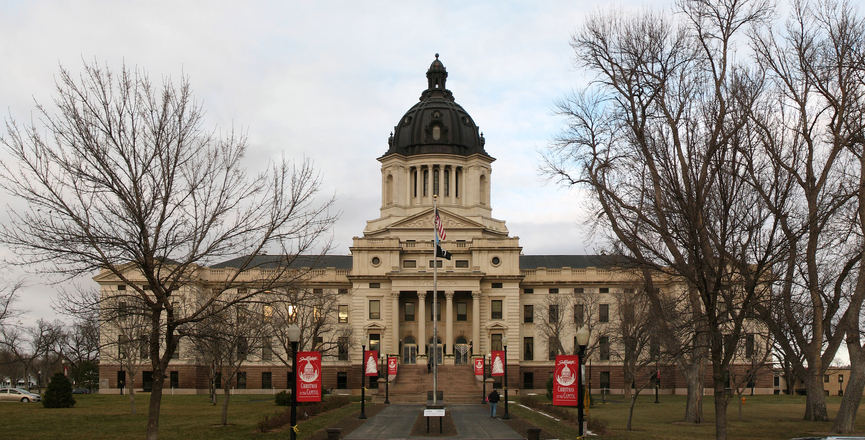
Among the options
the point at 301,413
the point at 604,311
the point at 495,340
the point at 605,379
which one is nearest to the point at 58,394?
the point at 301,413

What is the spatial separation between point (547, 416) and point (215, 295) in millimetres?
23253

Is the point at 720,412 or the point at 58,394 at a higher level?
the point at 720,412

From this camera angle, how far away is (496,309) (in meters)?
76.1

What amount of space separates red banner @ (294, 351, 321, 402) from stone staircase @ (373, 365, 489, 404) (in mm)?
32864

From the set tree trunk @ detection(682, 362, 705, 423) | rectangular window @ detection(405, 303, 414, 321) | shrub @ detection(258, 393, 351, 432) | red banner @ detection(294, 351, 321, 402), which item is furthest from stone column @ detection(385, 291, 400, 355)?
red banner @ detection(294, 351, 321, 402)

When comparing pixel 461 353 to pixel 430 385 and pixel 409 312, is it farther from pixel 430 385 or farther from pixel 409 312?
Answer: pixel 430 385

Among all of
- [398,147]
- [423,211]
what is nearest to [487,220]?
[423,211]

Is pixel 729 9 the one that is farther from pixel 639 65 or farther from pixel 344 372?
pixel 344 372

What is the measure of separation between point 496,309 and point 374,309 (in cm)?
1220

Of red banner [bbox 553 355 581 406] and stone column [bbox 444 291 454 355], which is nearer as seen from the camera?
red banner [bbox 553 355 581 406]

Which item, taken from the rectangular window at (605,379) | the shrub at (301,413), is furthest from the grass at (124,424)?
the rectangular window at (605,379)

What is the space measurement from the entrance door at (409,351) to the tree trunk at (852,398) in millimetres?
48032

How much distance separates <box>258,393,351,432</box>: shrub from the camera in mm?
30547

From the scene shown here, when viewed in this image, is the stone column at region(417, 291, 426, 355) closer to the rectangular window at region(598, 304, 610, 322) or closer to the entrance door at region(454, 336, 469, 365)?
the entrance door at region(454, 336, 469, 365)
